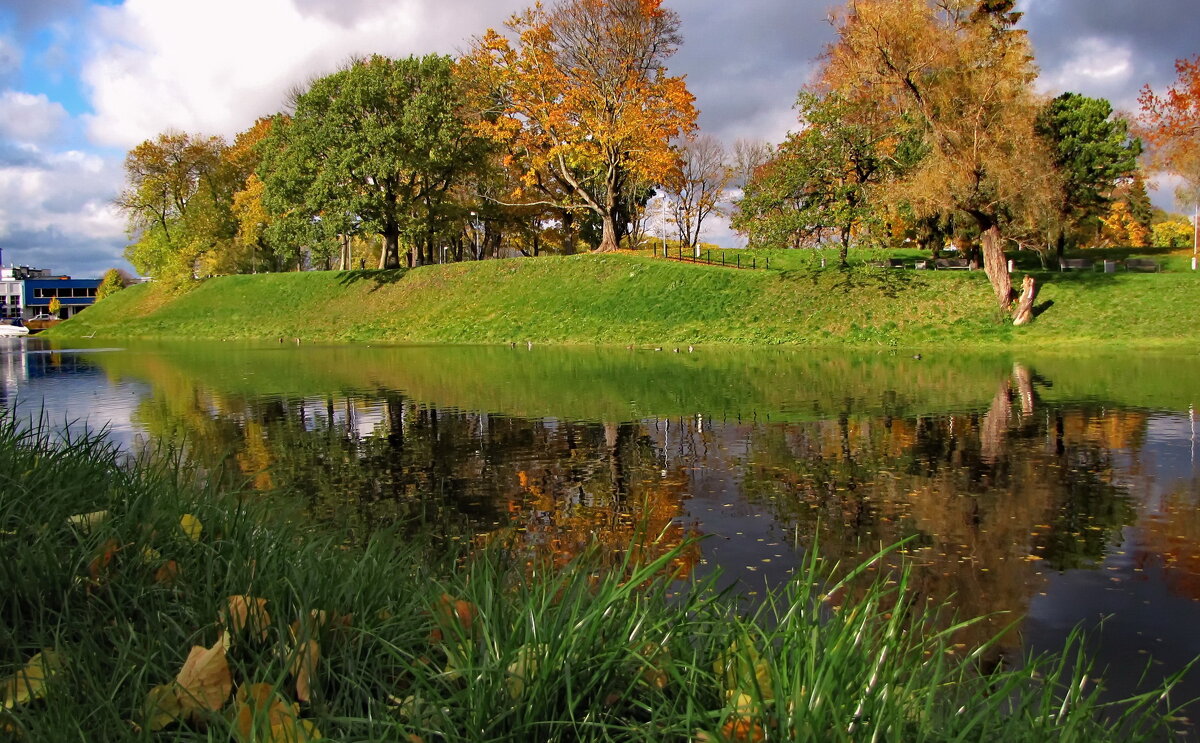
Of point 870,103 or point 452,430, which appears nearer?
point 452,430

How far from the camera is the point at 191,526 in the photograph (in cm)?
414

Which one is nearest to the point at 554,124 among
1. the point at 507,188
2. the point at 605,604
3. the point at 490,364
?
the point at 507,188

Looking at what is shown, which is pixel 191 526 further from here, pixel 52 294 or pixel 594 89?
pixel 52 294

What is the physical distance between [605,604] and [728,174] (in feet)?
225

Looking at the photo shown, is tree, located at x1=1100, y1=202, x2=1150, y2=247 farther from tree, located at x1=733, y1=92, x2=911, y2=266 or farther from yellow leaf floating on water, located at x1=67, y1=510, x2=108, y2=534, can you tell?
yellow leaf floating on water, located at x1=67, y1=510, x2=108, y2=534

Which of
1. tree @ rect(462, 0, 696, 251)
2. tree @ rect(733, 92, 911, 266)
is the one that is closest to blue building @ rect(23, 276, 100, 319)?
tree @ rect(462, 0, 696, 251)

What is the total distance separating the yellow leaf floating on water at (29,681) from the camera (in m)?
2.59

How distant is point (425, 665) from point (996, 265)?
30896 millimetres

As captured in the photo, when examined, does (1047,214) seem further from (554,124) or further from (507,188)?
(507,188)

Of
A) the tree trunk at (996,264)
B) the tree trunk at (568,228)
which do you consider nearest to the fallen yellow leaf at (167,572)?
the tree trunk at (996,264)

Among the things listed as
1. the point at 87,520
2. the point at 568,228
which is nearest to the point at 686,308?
the point at 568,228

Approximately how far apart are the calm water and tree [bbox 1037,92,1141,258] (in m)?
35.1

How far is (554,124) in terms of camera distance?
40438 millimetres

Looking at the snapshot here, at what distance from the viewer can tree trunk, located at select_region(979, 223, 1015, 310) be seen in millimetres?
29531
